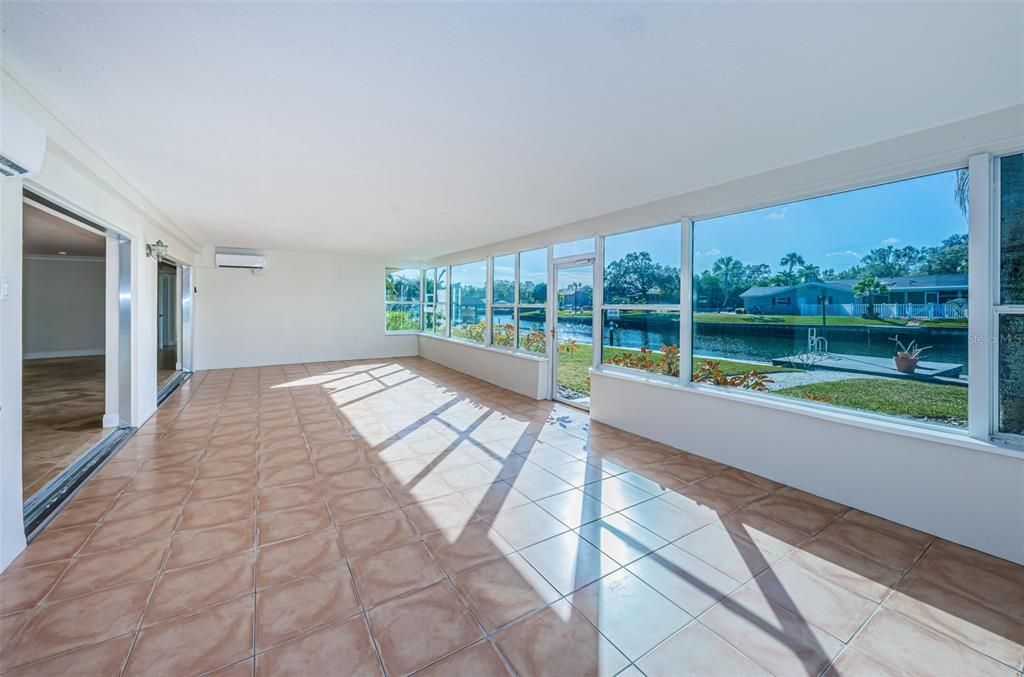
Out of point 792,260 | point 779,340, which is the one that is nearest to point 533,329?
point 779,340

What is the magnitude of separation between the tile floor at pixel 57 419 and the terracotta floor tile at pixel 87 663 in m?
1.97

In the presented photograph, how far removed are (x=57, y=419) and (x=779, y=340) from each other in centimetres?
719

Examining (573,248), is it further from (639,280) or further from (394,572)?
(394,572)

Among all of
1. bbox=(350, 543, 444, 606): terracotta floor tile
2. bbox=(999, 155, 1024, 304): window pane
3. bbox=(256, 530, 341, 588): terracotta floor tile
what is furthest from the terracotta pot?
bbox=(256, 530, 341, 588): terracotta floor tile

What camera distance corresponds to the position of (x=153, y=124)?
259 cm

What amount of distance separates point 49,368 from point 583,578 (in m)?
10.6

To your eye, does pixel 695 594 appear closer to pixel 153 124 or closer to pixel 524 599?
pixel 524 599

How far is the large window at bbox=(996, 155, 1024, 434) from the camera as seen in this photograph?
7.65 feet

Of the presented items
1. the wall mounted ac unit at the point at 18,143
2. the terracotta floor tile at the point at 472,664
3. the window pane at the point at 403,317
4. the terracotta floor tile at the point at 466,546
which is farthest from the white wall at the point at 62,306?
the terracotta floor tile at the point at 472,664

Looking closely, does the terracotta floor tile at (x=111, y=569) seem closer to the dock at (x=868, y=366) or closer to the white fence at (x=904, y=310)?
the dock at (x=868, y=366)

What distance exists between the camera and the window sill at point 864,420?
236cm

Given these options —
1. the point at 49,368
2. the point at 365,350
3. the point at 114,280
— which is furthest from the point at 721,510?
the point at 49,368

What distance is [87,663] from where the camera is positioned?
1571mm

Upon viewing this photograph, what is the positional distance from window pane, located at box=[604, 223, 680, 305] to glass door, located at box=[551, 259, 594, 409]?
0.34 meters
